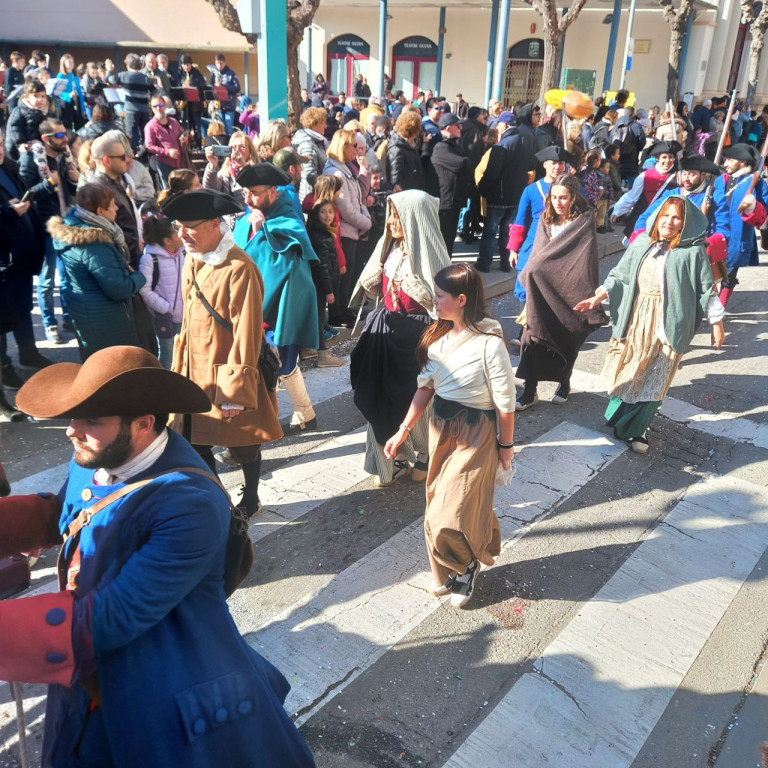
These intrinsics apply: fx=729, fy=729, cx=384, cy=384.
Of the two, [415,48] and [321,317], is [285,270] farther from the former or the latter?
[415,48]

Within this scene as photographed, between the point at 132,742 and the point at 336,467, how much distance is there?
10.9 feet

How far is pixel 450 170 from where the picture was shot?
29.6 ft

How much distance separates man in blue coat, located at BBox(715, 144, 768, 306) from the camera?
7.42 metres

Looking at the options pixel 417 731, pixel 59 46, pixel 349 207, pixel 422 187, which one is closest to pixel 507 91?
pixel 59 46

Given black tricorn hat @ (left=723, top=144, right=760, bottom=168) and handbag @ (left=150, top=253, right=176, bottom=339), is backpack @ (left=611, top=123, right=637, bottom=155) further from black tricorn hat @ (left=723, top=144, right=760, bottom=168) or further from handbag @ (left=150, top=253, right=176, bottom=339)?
handbag @ (left=150, top=253, right=176, bottom=339)

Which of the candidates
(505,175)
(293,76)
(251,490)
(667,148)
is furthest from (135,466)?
(293,76)

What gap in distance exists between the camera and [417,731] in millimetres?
3098

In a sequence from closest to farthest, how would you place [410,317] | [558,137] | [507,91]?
[410,317], [558,137], [507,91]

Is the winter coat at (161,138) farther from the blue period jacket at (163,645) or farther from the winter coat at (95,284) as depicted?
the blue period jacket at (163,645)

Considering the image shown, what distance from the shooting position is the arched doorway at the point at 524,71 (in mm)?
28969

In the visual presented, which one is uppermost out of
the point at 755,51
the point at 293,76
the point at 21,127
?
the point at 755,51

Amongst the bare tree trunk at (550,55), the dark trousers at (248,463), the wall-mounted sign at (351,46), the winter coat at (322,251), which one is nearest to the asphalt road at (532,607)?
the dark trousers at (248,463)

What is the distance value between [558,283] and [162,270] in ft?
9.83

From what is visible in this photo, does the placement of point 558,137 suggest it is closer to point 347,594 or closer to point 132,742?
point 347,594
